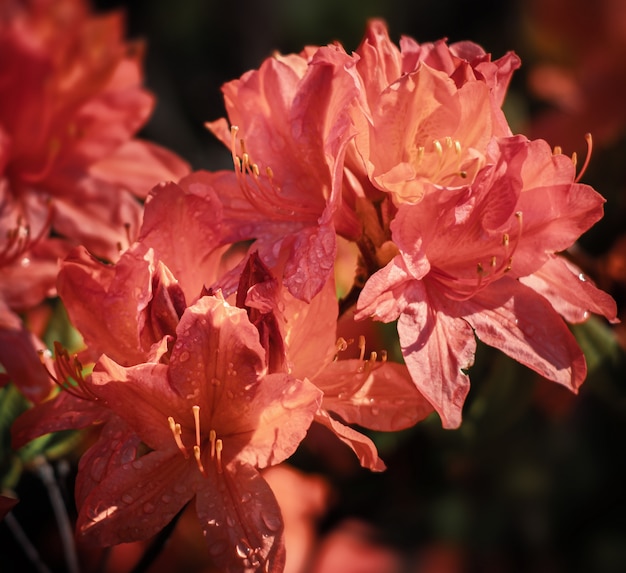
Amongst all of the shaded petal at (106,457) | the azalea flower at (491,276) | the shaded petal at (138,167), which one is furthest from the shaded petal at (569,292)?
the shaded petal at (138,167)

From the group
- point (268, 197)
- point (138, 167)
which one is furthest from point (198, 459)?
point (138, 167)

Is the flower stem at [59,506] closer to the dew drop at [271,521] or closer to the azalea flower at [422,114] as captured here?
the dew drop at [271,521]

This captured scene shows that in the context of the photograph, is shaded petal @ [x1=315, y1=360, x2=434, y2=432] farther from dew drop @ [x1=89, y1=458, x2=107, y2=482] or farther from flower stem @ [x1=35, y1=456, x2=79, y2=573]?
flower stem @ [x1=35, y1=456, x2=79, y2=573]

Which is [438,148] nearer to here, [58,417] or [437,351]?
[437,351]

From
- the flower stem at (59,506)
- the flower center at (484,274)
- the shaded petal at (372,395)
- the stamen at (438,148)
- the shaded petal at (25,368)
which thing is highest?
the stamen at (438,148)

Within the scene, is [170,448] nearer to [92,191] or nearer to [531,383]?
[92,191]

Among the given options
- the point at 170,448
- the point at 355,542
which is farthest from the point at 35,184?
the point at 355,542
